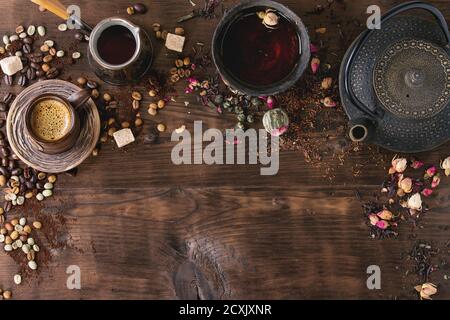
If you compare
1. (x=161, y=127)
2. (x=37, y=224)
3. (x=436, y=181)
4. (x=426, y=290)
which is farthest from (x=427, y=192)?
(x=37, y=224)

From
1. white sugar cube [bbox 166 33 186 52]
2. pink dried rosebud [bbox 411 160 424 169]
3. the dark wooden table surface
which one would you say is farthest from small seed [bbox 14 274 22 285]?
pink dried rosebud [bbox 411 160 424 169]

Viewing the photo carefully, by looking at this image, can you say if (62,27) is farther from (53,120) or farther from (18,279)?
(18,279)

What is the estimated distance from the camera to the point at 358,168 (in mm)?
1188

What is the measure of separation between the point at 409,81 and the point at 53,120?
0.66 metres

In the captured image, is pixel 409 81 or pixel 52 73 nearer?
pixel 409 81

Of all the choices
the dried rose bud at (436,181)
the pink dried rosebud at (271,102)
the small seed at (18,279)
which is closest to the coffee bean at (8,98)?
the small seed at (18,279)

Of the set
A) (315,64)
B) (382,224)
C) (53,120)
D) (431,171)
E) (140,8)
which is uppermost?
(140,8)

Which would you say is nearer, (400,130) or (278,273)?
(400,130)

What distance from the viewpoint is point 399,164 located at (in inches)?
45.9

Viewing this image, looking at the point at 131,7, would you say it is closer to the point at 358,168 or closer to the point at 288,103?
the point at 288,103

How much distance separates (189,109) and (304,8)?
1.00 ft

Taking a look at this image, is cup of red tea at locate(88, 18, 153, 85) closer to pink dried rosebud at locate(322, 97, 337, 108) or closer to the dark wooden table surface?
the dark wooden table surface

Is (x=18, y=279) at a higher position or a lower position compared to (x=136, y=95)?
lower
